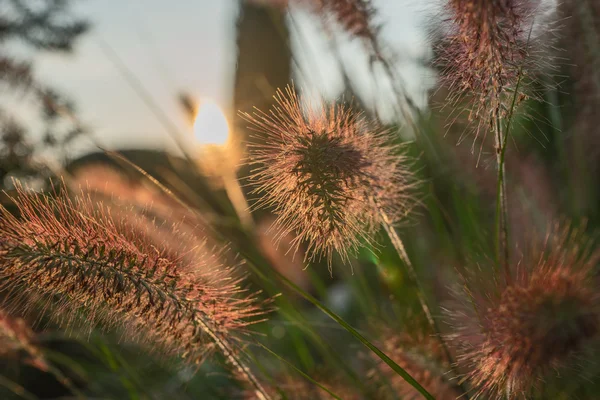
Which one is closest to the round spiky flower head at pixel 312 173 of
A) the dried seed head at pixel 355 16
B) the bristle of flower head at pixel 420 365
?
the dried seed head at pixel 355 16

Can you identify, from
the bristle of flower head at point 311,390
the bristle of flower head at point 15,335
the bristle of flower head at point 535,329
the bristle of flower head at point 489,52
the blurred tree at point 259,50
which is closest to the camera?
the bristle of flower head at point 489,52

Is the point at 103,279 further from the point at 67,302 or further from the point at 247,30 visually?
the point at 247,30

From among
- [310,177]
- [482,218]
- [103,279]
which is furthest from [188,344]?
[482,218]

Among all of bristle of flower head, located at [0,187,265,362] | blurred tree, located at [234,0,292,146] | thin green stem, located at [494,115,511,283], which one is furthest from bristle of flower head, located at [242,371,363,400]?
blurred tree, located at [234,0,292,146]

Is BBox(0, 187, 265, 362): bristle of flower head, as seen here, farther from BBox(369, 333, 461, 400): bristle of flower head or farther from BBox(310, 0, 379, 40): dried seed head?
BBox(310, 0, 379, 40): dried seed head

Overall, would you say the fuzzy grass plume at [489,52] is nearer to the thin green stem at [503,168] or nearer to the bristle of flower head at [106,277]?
the thin green stem at [503,168]

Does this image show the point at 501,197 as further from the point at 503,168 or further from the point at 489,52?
the point at 489,52
